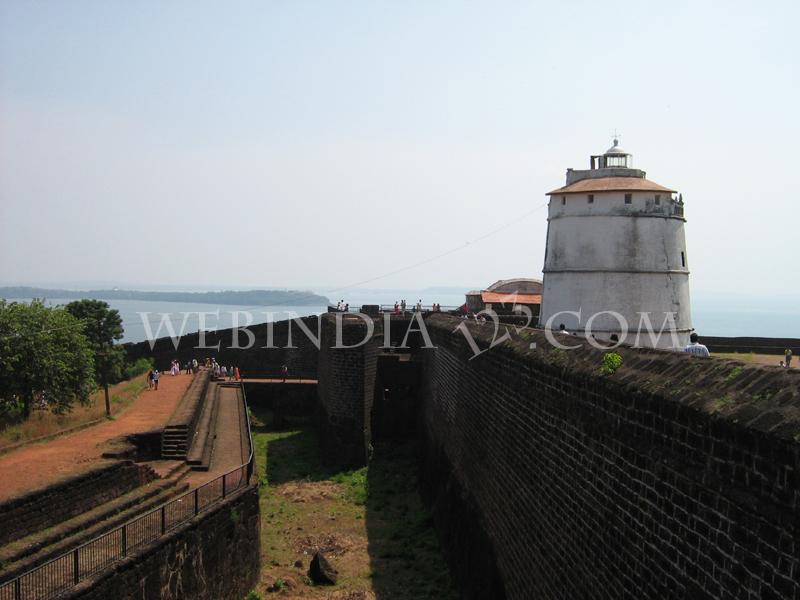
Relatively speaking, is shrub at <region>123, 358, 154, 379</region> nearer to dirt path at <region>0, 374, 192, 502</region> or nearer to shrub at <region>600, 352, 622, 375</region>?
dirt path at <region>0, 374, 192, 502</region>

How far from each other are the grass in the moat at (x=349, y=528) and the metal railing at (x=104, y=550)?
9.37ft

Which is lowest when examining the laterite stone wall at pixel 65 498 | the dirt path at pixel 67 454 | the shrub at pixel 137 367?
the laterite stone wall at pixel 65 498

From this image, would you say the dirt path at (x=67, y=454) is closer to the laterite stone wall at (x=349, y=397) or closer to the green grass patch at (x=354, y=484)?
the laterite stone wall at (x=349, y=397)

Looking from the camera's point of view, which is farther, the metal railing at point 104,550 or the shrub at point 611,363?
the metal railing at point 104,550

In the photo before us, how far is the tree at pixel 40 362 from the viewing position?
20.2 m

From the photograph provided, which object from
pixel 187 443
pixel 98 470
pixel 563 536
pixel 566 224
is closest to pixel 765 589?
pixel 563 536

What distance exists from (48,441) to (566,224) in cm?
1606

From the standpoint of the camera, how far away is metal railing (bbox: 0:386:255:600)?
9234mm

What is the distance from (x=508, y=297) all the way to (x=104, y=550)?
1198 inches

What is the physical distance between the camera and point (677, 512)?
6.21 m

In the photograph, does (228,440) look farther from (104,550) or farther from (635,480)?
(635,480)

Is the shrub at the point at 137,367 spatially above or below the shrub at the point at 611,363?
below

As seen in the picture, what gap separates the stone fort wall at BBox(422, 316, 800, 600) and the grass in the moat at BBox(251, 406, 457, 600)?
92.1 inches

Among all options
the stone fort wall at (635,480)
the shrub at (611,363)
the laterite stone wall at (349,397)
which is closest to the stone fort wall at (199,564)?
the stone fort wall at (635,480)
